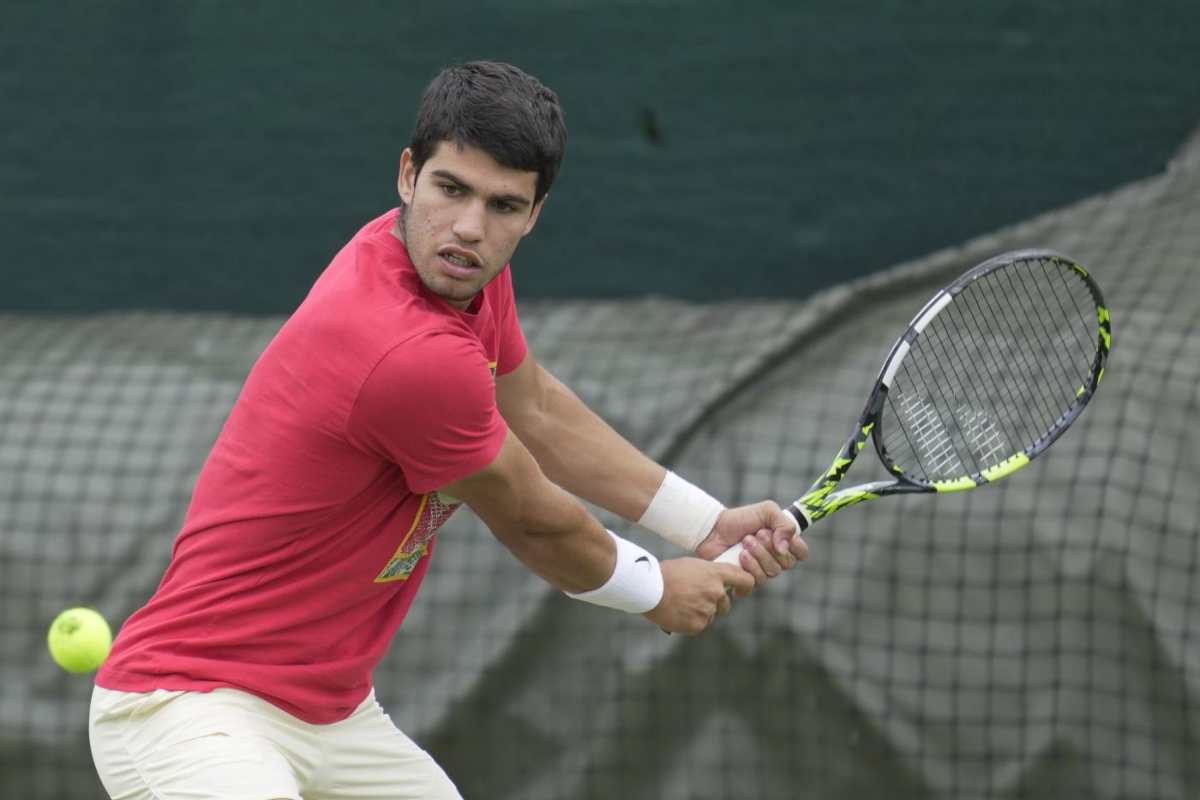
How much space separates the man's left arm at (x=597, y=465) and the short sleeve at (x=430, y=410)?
0.60 meters

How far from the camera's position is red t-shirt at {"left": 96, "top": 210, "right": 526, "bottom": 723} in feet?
8.34

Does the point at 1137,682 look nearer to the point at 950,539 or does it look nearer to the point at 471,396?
the point at 950,539

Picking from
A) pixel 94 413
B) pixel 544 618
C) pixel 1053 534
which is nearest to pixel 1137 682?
pixel 1053 534

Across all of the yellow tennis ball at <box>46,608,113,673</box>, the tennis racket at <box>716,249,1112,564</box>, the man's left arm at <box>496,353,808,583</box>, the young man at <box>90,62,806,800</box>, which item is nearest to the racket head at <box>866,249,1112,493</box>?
the tennis racket at <box>716,249,1112,564</box>

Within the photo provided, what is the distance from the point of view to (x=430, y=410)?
8.34 feet

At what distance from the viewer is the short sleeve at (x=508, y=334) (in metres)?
3.00

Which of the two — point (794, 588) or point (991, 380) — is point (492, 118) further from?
point (794, 588)

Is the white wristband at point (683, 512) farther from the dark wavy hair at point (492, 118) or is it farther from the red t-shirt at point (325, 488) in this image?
the dark wavy hair at point (492, 118)

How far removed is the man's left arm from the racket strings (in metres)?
0.46

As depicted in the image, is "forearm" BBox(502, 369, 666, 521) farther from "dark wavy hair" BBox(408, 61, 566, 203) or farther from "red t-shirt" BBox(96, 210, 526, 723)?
"dark wavy hair" BBox(408, 61, 566, 203)

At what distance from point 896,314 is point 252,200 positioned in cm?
229

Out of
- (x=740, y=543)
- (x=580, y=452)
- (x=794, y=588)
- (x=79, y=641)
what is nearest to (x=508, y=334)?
(x=580, y=452)

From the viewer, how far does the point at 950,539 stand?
4543mm

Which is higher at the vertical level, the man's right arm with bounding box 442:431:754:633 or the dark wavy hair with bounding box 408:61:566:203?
the dark wavy hair with bounding box 408:61:566:203
